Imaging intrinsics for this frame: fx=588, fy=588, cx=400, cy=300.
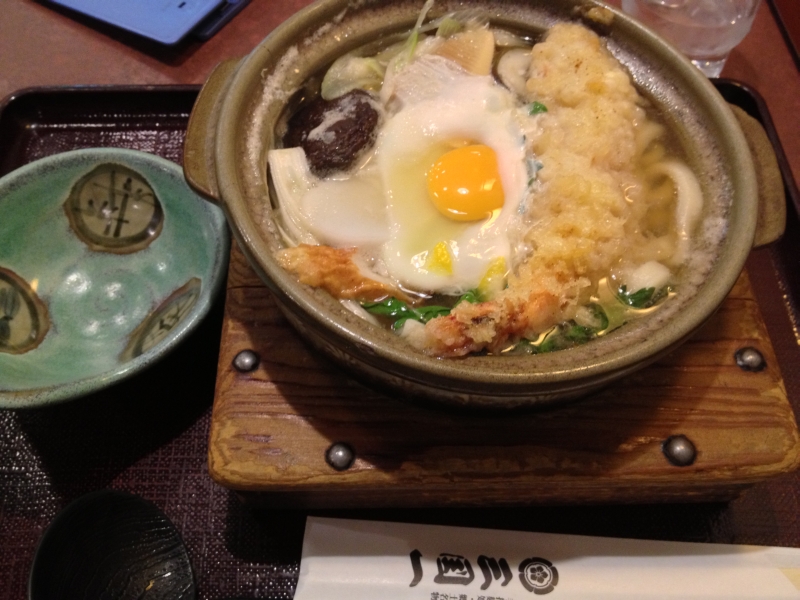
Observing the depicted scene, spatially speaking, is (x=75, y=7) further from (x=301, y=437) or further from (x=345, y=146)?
(x=301, y=437)

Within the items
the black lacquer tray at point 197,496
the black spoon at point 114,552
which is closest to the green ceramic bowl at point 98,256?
the black lacquer tray at point 197,496

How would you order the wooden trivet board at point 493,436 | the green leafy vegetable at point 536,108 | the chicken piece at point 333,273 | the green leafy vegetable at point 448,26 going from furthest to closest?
1. the green leafy vegetable at point 448,26
2. the green leafy vegetable at point 536,108
3. the wooden trivet board at point 493,436
4. the chicken piece at point 333,273

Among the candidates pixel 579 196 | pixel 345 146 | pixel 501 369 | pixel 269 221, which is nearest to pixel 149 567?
pixel 269 221

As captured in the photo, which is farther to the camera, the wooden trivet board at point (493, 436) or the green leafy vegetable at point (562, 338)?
the wooden trivet board at point (493, 436)

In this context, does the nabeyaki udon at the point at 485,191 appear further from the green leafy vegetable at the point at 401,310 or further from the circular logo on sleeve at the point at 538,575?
the circular logo on sleeve at the point at 538,575

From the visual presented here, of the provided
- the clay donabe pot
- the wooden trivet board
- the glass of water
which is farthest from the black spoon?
the glass of water

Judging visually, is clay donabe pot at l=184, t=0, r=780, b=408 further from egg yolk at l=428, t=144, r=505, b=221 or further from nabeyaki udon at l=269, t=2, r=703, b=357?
egg yolk at l=428, t=144, r=505, b=221
